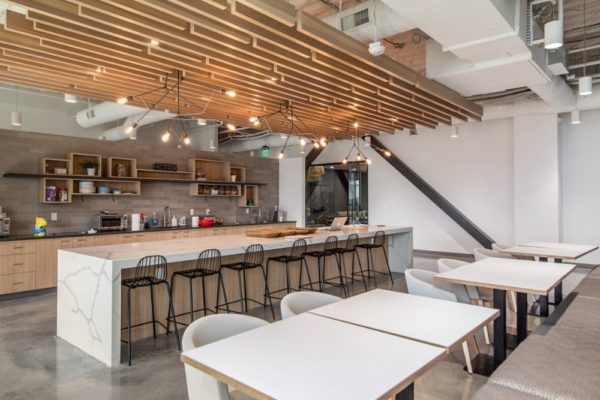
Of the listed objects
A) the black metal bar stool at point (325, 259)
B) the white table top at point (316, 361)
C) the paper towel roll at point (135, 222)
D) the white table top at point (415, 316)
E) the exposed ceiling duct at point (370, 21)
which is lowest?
the black metal bar stool at point (325, 259)

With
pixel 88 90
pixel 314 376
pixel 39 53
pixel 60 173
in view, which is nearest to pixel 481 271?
pixel 314 376

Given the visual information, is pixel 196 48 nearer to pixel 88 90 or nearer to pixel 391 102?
pixel 88 90

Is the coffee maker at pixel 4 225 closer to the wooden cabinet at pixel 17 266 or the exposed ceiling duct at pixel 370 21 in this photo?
the wooden cabinet at pixel 17 266

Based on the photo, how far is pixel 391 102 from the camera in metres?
6.49

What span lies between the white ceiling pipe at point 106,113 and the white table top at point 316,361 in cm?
601

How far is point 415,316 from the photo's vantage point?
6.84 ft

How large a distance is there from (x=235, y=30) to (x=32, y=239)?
4686 mm

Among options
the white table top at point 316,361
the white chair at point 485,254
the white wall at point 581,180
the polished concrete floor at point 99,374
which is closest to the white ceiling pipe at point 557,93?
the white wall at point 581,180

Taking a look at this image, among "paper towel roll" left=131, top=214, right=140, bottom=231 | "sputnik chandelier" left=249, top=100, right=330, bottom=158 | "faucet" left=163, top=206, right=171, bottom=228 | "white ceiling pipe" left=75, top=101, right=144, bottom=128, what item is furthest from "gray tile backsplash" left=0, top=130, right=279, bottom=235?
"sputnik chandelier" left=249, top=100, right=330, bottom=158

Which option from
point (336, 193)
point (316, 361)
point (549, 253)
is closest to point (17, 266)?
point (316, 361)

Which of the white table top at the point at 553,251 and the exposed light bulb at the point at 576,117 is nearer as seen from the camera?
the white table top at the point at 553,251

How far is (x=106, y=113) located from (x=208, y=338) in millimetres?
6686

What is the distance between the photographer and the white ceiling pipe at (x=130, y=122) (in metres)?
7.38

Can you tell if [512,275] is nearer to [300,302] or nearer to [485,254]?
[485,254]
